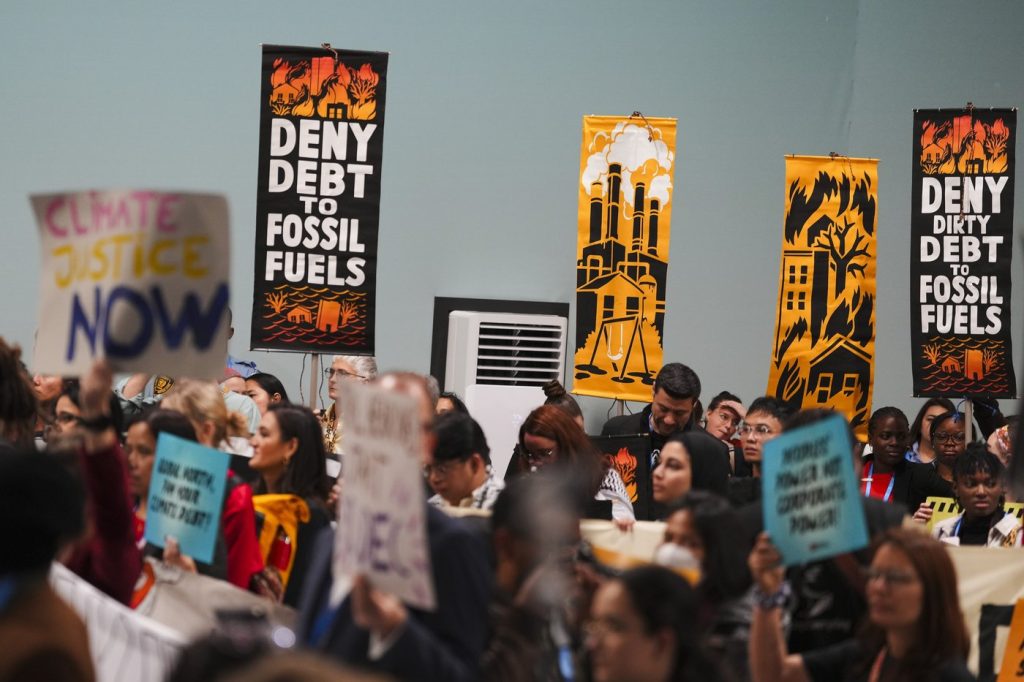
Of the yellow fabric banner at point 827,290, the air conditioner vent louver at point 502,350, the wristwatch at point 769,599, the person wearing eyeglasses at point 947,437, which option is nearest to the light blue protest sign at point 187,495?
the wristwatch at point 769,599

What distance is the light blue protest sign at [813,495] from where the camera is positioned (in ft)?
12.0

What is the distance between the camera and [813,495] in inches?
148

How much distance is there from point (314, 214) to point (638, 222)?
2.00 metres

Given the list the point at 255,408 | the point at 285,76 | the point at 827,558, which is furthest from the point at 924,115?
the point at 827,558

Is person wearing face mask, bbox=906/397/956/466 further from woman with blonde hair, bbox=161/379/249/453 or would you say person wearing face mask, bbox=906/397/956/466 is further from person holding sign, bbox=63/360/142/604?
person holding sign, bbox=63/360/142/604

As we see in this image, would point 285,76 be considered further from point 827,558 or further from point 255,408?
point 827,558

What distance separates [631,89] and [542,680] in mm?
8858

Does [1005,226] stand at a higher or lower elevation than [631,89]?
lower

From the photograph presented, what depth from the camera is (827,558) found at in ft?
13.5

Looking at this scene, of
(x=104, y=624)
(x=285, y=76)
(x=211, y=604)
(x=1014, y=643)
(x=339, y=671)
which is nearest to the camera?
(x=339, y=671)

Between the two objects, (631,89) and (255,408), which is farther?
(631,89)

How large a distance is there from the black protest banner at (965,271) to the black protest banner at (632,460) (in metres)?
2.57

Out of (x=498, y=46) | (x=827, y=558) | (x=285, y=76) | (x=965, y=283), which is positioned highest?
(x=498, y=46)

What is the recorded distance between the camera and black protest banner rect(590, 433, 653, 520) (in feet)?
23.8
